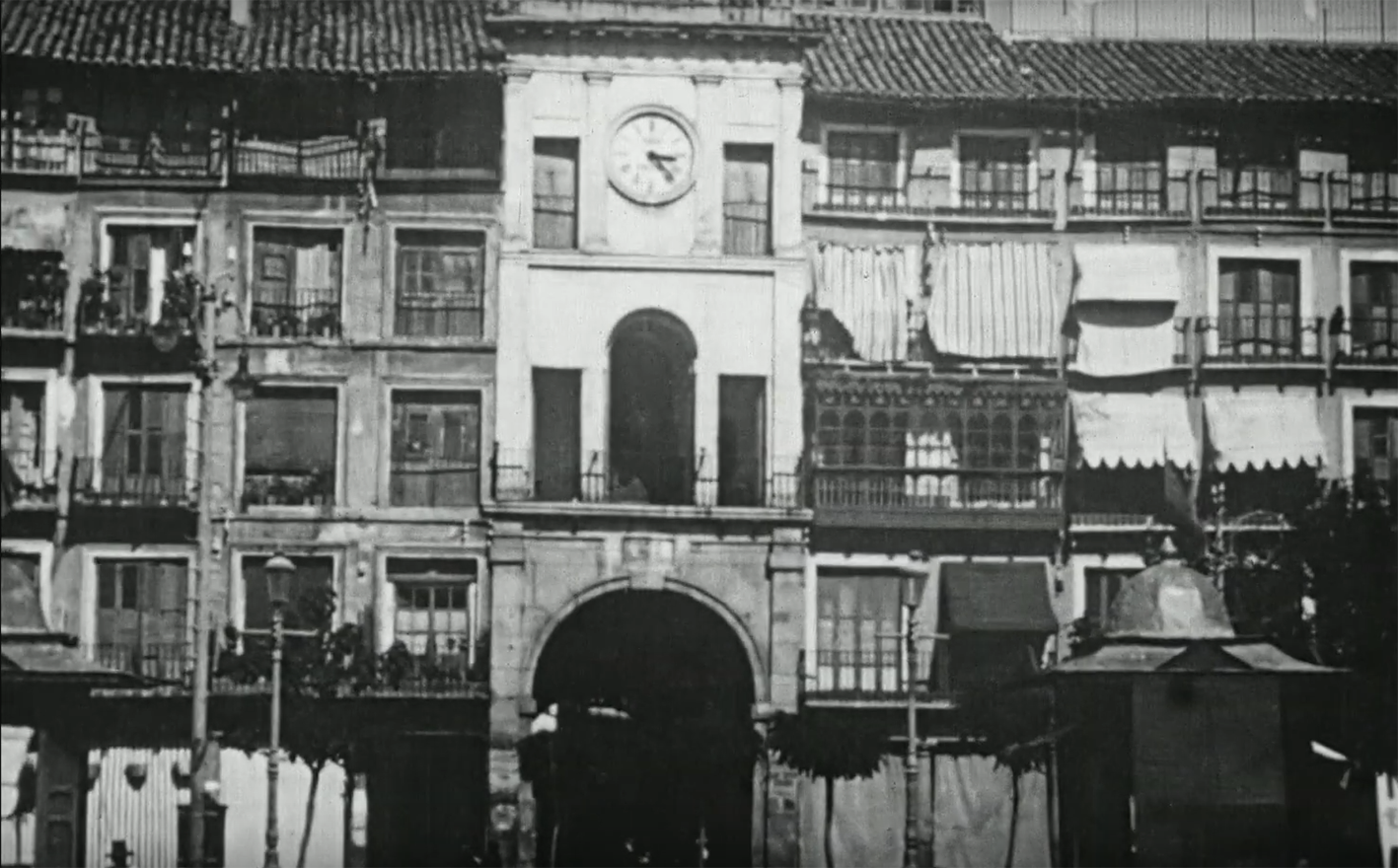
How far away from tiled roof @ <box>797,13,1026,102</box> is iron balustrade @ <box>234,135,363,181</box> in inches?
367

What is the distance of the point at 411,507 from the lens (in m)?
45.3

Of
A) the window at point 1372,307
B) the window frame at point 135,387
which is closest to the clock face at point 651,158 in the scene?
the window frame at point 135,387

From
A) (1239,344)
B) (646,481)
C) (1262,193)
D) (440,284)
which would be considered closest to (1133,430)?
(1239,344)

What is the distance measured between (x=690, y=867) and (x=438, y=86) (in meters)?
16.2

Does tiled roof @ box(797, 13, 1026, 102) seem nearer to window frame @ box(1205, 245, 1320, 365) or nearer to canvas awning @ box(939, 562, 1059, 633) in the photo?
window frame @ box(1205, 245, 1320, 365)

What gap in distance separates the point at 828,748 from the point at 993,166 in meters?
12.7

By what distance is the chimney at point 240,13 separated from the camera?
154ft

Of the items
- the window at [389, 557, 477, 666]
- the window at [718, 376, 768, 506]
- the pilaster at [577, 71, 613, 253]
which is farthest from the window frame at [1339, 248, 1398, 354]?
the window at [389, 557, 477, 666]

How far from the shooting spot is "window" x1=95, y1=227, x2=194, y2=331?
4544 centimetres

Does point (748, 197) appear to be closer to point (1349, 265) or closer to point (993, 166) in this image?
point (993, 166)

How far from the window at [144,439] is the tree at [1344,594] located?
1969 centimetres

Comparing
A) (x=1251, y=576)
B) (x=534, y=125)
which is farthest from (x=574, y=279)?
(x=1251, y=576)

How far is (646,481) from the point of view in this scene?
150 ft

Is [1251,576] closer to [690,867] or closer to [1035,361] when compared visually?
[1035,361]
